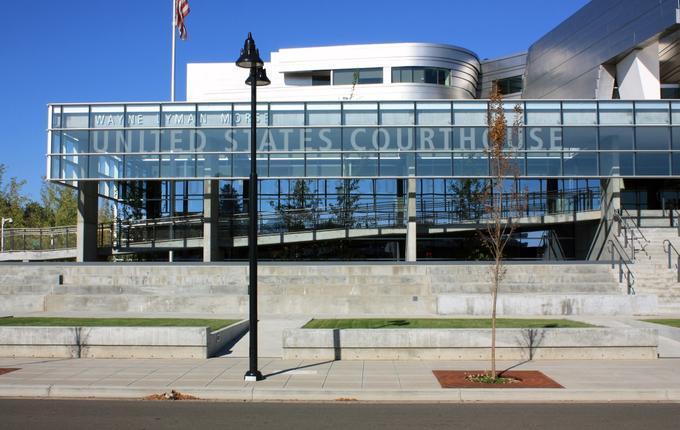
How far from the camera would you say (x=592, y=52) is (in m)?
36.0

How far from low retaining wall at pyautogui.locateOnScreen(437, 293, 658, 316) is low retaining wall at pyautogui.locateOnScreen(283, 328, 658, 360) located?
6228mm

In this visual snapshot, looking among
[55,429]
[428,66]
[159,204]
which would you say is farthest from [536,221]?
[55,429]

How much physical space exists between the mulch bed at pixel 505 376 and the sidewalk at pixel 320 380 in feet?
0.67

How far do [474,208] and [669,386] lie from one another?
88.4ft

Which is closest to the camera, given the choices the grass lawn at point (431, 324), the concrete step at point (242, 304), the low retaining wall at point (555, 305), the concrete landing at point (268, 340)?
the concrete landing at point (268, 340)

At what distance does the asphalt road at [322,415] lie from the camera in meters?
8.86

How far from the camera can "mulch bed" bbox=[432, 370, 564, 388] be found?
36.5ft

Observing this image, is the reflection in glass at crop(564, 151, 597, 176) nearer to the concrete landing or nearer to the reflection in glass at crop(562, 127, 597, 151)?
the reflection in glass at crop(562, 127, 597, 151)

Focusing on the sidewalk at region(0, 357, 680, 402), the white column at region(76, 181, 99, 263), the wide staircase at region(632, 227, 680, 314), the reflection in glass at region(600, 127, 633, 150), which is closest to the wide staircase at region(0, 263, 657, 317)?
the wide staircase at region(632, 227, 680, 314)

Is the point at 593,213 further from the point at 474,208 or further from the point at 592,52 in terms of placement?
the point at 592,52

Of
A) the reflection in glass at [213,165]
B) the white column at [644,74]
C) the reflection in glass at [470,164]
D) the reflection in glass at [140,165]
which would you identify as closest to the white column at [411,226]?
the reflection in glass at [470,164]

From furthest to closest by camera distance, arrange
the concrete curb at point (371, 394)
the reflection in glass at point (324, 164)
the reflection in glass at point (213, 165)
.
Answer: the reflection in glass at point (213, 165), the reflection in glass at point (324, 164), the concrete curb at point (371, 394)

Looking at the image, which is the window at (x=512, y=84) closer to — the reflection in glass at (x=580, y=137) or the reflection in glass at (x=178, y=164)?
the reflection in glass at (x=580, y=137)

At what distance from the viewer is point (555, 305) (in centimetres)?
2008
